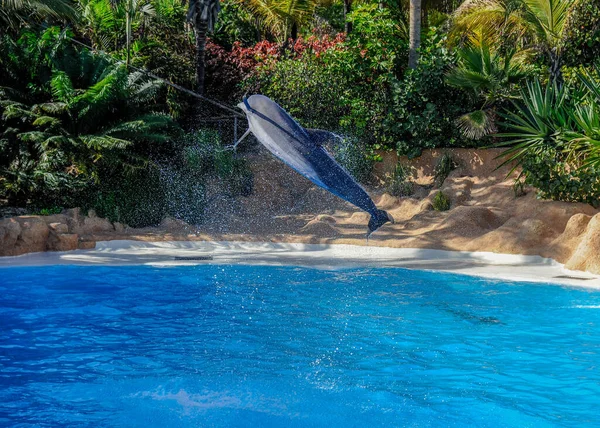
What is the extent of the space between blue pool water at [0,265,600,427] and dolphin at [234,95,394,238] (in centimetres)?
171

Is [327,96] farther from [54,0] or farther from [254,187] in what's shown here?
[54,0]

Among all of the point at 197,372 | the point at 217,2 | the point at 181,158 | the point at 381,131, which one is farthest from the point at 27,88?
the point at 197,372

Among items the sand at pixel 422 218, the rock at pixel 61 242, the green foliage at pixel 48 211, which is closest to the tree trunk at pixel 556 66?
the sand at pixel 422 218

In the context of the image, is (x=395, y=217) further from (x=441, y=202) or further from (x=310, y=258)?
(x=310, y=258)

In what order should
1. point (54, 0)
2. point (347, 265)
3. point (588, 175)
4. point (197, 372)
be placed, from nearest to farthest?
point (197, 372) < point (347, 265) < point (588, 175) < point (54, 0)

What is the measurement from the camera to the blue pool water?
6262 mm

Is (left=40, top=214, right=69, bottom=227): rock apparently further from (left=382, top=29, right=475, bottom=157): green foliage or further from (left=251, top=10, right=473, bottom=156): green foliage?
(left=382, top=29, right=475, bottom=157): green foliage

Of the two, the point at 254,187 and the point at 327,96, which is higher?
the point at 327,96

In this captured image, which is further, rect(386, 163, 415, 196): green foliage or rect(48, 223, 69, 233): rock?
rect(386, 163, 415, 196): green foliage

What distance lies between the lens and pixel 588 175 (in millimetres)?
13047

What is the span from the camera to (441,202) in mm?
16141

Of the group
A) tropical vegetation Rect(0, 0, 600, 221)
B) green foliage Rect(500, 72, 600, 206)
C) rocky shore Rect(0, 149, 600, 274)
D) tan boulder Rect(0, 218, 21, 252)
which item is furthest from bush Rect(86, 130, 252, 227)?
green foliage Rect(500, 72, 600, 206)

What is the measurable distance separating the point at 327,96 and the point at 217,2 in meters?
3.74

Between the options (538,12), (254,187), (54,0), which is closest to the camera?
(54,0)
